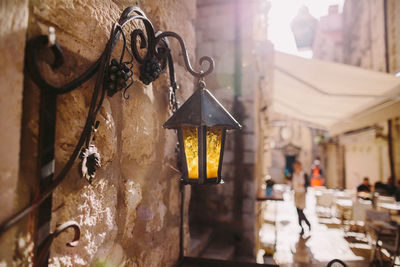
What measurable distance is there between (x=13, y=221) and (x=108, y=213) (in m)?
0.52

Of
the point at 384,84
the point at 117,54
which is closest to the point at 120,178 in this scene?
the point at 117,54

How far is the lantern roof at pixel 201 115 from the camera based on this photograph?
1384 mm

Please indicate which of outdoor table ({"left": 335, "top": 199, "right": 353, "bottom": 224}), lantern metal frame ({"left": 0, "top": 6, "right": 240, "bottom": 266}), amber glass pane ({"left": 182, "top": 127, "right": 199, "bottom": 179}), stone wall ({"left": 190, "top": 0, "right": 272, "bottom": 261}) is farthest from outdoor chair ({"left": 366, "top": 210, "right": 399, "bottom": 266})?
lantern metal frame ({"left": 0, "top": 6, "right": 240, "bottom": 266})

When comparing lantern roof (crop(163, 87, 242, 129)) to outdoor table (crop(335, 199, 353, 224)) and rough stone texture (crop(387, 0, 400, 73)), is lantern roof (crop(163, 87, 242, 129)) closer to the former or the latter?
outdoor table (crop(335, 199, 353, 224))

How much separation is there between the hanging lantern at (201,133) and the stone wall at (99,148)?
245mm

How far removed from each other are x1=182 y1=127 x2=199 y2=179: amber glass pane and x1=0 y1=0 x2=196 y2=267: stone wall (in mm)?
255

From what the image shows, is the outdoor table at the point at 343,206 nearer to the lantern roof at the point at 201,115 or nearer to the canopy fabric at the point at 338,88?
the canopy fabric at the point at 338,88

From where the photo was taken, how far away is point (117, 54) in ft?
4.32

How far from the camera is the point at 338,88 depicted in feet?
19.5

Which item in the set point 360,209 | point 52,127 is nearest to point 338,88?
point 360,209

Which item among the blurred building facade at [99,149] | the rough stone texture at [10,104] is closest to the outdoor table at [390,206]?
the blurred building facade at [99,149]

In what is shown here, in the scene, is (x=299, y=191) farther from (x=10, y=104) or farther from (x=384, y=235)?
(x=10, y=104)

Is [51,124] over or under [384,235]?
over

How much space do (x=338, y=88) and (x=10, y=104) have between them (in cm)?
634
